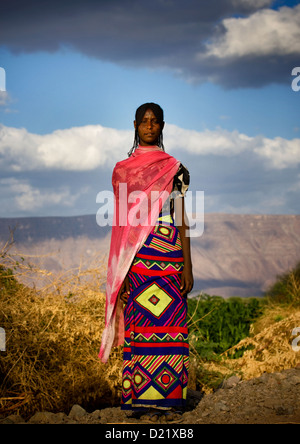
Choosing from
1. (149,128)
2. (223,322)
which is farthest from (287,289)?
(149,128)

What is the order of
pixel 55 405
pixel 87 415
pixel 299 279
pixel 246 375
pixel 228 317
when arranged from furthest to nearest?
pixel 299 279, pixel 228 317, pixel 246 375, pixel 55 405, pixel 87 415

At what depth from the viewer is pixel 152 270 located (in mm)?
4664

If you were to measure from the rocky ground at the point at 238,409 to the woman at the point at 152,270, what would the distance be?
297 mm

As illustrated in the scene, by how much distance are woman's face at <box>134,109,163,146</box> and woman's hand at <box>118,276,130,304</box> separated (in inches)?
50.5

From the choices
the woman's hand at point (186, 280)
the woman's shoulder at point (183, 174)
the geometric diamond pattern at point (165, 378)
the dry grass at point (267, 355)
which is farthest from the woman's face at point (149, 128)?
the dry grass at point (267, 355)

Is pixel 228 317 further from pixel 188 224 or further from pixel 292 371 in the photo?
pixel 188 224

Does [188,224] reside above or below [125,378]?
above

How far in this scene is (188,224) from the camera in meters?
4.75

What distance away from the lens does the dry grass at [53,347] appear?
18.8 ft

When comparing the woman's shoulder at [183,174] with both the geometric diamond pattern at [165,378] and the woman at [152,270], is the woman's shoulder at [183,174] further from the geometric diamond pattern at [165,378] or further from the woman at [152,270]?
the geometric diamond pattern at [165,378]

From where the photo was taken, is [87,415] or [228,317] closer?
[87,415]

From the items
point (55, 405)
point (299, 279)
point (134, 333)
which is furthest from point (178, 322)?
point (299, 279)

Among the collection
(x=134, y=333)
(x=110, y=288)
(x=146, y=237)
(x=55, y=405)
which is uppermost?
(x=146, y=237)
